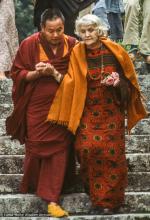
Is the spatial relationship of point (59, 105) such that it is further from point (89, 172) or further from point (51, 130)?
point (89, 172)

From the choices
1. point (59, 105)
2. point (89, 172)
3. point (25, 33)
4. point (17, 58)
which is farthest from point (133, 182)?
point (25, 33)

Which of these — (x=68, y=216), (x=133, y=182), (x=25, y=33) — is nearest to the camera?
(x=68, y=216)

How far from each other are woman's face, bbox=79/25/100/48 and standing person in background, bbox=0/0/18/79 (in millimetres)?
2870

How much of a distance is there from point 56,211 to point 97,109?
94cm

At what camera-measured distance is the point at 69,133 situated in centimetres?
632

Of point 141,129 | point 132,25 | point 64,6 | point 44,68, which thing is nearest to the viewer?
point 44,68

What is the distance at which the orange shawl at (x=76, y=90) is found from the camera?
20.2 feet

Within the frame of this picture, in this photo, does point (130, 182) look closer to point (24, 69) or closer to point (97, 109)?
point (97, 109)

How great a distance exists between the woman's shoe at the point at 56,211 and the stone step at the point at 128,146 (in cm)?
116

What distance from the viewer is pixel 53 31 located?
621 cm

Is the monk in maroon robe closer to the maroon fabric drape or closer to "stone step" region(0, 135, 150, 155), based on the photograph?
the maroon fabric drape

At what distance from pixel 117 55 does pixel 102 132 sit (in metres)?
0.68

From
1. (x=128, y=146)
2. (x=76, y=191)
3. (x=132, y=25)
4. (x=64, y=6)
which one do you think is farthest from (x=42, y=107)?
(x=132, y=25)

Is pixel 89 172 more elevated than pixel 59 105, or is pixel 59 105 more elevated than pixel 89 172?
pixel 59 105
